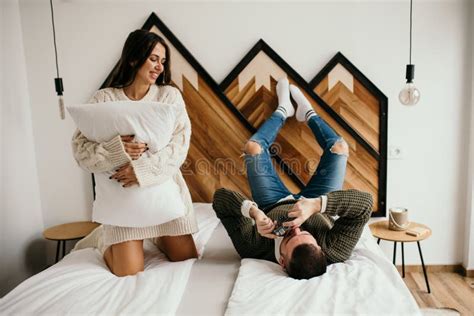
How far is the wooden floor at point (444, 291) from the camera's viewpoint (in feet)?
7.44

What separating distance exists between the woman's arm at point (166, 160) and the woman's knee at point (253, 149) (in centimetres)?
50

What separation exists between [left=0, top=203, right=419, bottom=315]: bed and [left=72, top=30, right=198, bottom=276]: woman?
0.09 meters

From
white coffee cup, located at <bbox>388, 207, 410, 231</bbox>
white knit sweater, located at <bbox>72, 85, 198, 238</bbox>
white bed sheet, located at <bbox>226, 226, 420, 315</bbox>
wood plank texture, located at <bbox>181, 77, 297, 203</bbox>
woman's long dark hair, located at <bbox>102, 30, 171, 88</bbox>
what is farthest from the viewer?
wood plank texture, located at <bbox>181, 77, 297, 203</bbox>

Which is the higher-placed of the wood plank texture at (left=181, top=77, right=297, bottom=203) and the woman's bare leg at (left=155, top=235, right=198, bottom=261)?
the wood plank texture at (left=181, top=77, right=297, bottom=203)

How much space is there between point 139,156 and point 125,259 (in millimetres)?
448

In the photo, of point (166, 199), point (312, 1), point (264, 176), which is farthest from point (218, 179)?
point (312, 1)

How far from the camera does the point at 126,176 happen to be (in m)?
1.68

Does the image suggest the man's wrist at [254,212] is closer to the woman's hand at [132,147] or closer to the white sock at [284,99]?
the woman's hand at [132,147]

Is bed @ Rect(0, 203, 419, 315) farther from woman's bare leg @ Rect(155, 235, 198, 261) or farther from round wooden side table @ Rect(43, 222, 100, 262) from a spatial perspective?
round wooden side table @ Rect(43, 222, 100, 262)

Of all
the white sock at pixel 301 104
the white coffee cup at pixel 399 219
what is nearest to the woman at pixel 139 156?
the white sock at pixel 301 104

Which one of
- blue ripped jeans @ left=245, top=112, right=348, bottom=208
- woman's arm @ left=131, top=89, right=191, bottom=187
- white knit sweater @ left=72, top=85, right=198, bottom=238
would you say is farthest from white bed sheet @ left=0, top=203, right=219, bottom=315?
blue ripped jeans @ left=245, top=112, right=348, bottom=208

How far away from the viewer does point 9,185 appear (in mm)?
2420

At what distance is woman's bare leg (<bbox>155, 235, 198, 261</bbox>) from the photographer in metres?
1.85

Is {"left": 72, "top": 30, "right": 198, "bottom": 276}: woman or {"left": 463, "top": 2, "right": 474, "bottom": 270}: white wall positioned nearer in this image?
{"left": 72, "top": 30, "right": 198, "bottom": 276}: woman
